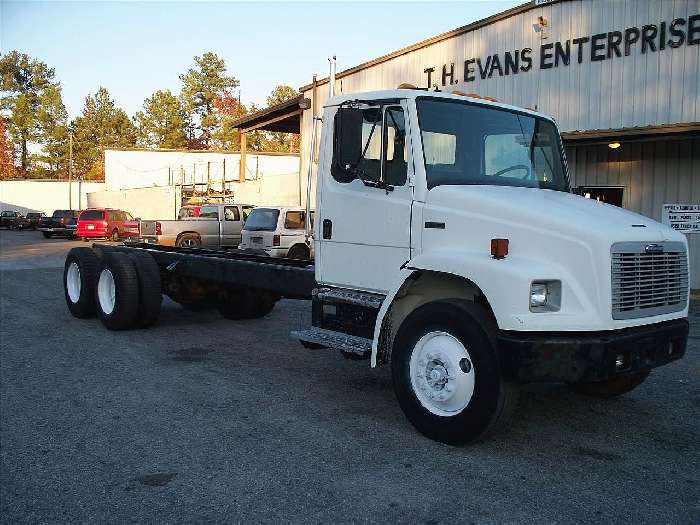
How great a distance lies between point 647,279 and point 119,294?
692cm

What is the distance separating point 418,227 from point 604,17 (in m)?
12.5

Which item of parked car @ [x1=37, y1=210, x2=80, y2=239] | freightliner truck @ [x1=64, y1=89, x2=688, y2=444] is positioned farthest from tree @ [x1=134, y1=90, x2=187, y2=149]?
freightliner truck @ [x1=64, y1=89, x2=688, y2=444]

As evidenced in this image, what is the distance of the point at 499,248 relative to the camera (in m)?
4.69

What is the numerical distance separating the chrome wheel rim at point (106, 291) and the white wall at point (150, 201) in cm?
3165

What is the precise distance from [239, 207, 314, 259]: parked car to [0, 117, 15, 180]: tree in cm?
7529

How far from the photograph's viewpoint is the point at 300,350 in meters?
8.47

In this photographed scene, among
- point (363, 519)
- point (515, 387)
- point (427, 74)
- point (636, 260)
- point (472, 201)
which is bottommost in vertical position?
point (363, 519)

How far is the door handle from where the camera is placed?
20.1 ft

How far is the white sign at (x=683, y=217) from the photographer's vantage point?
14.8 metres

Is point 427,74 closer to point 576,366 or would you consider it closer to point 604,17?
point 604,17

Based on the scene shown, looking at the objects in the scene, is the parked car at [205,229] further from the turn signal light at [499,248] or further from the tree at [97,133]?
the tree at [97,133]

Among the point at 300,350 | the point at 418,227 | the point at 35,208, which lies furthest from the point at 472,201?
the point at 35,208

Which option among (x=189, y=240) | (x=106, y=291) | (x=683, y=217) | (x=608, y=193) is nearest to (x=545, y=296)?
(x=106, y=291)

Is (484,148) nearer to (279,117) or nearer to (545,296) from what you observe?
(545,296)
